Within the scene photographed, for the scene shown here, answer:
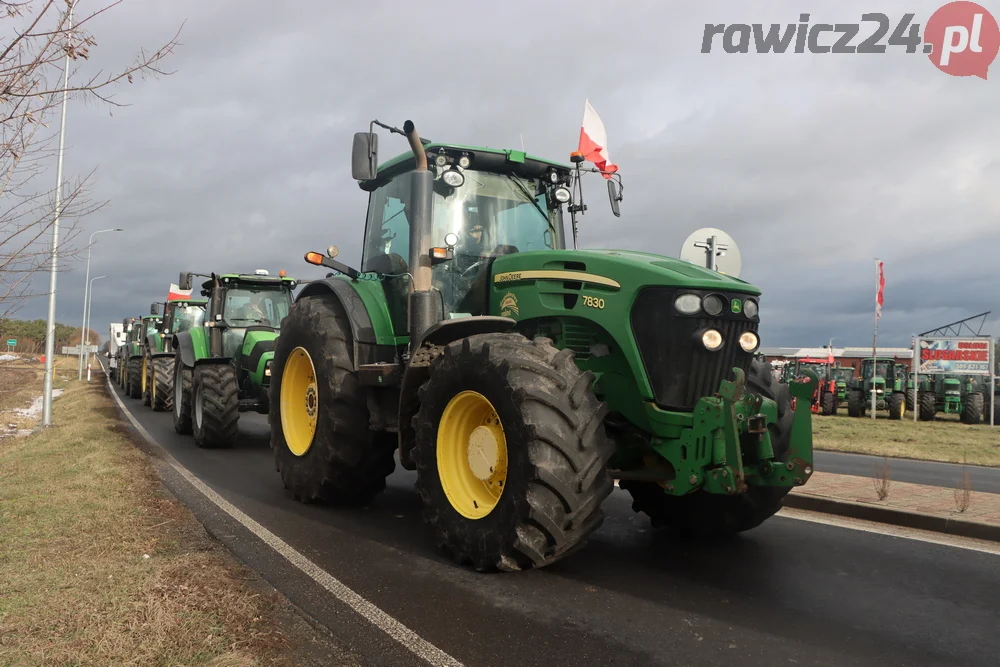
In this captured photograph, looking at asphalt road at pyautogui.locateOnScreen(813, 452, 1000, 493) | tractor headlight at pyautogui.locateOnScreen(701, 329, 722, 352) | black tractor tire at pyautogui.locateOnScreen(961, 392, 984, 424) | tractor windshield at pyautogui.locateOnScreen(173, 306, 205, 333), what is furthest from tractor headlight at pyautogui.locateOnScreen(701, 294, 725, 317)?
black tractor tire at pyautogui.locateOnScreen(961, 392, 984, 424)

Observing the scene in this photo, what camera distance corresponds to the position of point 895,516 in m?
6.46

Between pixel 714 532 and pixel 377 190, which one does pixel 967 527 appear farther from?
pixel 377 190

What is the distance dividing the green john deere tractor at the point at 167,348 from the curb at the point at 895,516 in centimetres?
1445

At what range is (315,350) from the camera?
659cm

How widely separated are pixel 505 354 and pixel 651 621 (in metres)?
1.68

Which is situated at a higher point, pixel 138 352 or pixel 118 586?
pixel 138 352

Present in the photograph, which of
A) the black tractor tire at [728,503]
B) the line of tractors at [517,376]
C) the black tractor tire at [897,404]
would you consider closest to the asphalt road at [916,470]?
the black tractor tire at [728,503]

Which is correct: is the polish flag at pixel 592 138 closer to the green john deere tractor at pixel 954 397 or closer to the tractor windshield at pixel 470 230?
the tractor windshield at pixel 470 230

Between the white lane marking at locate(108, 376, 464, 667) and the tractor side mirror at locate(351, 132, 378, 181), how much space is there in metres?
2.69

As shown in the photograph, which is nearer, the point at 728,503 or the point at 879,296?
the point at 728,503

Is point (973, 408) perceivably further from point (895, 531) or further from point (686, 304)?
point (686, 304)

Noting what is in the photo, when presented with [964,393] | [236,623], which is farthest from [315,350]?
[964,393]

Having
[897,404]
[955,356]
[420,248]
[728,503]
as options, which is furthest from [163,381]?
[955,356]

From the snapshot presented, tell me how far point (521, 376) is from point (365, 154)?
7.33 feet
